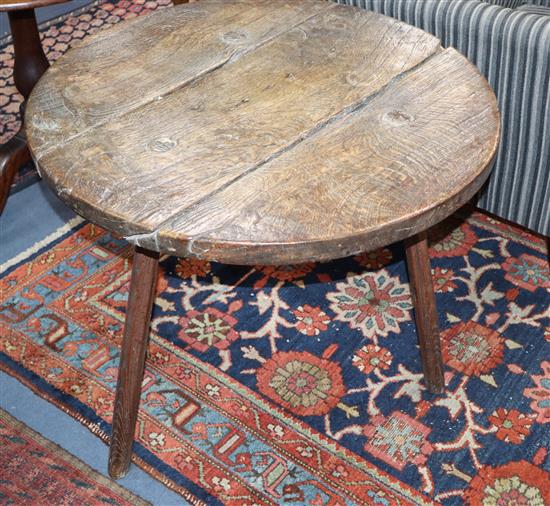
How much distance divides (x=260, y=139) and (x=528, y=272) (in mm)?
960

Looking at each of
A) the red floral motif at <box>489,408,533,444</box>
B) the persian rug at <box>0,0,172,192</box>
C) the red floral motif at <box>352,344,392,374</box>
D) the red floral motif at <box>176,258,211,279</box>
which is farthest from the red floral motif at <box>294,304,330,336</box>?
the persian rug at <box>0,0,172,192</box>

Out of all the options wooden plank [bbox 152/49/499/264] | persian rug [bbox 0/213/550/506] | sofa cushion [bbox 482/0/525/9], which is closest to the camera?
wooden plank [bbox 152/49/499/264]

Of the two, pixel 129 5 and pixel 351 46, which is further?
pixel 129 5

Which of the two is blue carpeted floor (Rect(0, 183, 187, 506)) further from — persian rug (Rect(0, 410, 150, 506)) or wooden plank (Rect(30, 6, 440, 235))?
wooden plank (Rect(30, 6, 440, 235))

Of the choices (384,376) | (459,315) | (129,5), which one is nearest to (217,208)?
(384,376)

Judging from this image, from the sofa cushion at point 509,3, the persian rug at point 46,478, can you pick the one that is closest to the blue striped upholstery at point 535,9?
the sofa cushion at point 509,3

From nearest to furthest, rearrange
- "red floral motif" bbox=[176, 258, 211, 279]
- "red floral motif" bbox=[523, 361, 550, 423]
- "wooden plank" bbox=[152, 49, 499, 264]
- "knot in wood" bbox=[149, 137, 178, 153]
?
"wooden plank" bbox=[152, 49, 499, 264], "knot in wood" bbox=[149, 137, 178, 153], "red floral motif" bbox=[523, 361, 550, 423], "red floral motif" bbox=[176, 258, 211, 279]

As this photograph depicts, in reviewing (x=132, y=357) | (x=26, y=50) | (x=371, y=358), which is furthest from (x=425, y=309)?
(x=26, y=50)

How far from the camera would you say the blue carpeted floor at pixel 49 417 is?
5.27 ft

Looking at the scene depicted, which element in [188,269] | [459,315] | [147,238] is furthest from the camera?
[188,269]

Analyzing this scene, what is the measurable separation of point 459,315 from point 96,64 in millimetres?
1022

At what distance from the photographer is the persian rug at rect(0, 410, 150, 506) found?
1585 millimetres

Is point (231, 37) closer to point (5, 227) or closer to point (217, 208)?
point (217, 208)

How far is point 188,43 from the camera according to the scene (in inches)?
68.3
